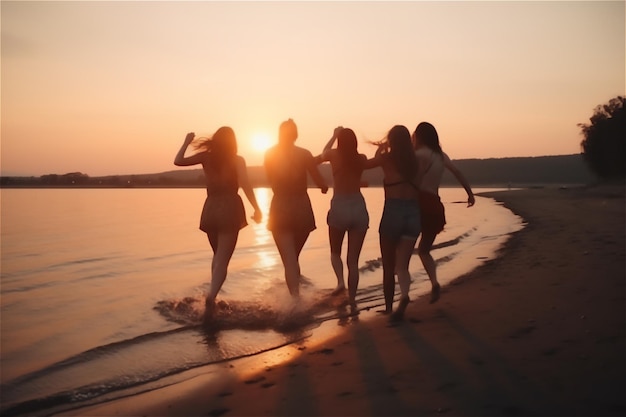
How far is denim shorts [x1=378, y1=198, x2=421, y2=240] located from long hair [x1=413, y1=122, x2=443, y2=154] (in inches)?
28.3

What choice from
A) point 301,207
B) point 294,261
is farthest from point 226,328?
point 301,207

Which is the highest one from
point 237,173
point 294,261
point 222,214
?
point 237,173

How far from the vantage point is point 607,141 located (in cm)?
5709

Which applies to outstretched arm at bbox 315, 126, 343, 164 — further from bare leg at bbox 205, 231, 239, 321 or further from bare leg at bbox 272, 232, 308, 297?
bare leg at bbox 205, 231, 239, 321

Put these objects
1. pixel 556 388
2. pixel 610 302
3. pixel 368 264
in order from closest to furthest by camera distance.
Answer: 1. pixel 556 388
2. pixel 610 302
3. pixel 368 264

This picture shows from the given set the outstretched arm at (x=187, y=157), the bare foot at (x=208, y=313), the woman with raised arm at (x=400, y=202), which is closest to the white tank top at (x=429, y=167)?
the woman with raised arm at (x=400, y=202)

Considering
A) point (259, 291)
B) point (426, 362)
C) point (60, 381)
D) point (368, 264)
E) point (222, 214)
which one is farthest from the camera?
point (368, 264)

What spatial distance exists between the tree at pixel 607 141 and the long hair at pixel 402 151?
57.7 m

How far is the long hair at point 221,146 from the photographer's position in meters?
6.84

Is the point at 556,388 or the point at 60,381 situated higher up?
the point at 556,388

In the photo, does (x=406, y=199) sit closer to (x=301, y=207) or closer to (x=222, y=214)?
(x=301, y=207)

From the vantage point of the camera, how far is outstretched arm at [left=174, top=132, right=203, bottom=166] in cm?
677

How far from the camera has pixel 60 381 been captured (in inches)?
218

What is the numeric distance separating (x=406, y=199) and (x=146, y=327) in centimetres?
404
